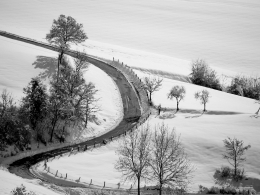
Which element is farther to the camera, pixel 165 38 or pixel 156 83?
pixel 165 38

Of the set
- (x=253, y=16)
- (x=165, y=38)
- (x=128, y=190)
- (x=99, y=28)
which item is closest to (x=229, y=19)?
(x=253, y=16)

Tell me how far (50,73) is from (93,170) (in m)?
29.0

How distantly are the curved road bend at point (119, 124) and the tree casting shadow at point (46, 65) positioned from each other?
989 cm

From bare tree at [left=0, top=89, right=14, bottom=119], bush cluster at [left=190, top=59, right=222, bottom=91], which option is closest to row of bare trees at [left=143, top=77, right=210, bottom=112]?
bush cluster at [left=190, top=59, right=222, bottom=91]

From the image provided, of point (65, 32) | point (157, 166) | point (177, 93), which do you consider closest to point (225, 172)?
point (157, 166)

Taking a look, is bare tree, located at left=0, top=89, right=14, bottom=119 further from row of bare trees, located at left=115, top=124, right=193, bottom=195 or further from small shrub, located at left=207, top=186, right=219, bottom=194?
small shrub, located at left=207, top=186, right=219, bottom=194

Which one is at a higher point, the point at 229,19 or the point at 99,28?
the point at 229,19

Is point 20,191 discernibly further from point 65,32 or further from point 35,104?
point 65,32

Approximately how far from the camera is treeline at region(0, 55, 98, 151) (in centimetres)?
4762

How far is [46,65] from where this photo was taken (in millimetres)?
69375

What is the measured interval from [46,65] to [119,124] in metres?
20.9

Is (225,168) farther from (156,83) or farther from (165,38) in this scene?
(165,38)

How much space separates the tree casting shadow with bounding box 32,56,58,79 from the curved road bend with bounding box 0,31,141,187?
9887 millimetres

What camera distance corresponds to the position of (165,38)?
14438 centimetres
